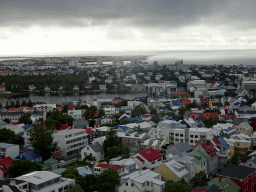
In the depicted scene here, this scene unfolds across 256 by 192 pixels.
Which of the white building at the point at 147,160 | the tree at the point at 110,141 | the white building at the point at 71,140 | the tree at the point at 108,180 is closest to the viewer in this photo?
the tree at the point at 108,180

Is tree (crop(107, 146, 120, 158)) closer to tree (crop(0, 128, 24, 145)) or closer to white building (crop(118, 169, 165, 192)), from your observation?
white building (crop(118, 169, 165, 192))

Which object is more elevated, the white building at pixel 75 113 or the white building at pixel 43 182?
the white building at pixel 43 182

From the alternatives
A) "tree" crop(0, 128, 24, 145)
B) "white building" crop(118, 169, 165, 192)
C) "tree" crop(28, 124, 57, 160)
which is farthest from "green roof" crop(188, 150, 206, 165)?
"tree" crop(0, 128, 24, 145)

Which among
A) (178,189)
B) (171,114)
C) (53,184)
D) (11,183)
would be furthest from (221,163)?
(171,114)

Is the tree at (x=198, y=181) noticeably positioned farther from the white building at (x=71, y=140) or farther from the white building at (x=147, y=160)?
the white building at (x=71, y=140)

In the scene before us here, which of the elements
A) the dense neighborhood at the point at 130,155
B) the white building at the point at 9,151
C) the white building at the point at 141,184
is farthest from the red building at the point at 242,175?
the white building at the point at 9,151

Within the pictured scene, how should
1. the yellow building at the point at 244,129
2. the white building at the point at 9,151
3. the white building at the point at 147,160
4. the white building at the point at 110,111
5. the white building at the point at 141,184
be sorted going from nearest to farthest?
1. the white building at the point at 141,184
2. the white building at the point at 147,160
3. the white building at the point at 9,151
4. the yellow building at the point at 244,129
5. the white building at the point at 110,111

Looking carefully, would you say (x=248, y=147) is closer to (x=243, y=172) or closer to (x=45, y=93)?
(x=243, y=172)
